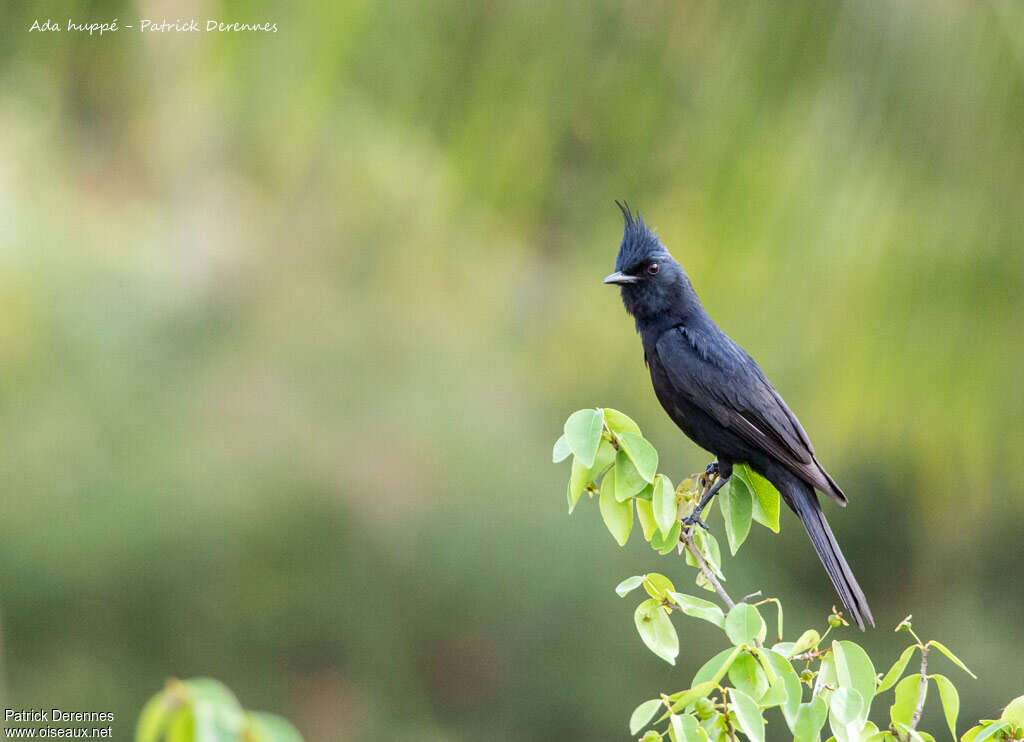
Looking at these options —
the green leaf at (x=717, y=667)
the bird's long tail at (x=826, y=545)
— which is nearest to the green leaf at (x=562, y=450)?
the green leaf at (x=717, y=667)

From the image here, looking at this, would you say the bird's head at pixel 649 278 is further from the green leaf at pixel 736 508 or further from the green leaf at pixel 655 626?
the green leaf at pixel 655 626

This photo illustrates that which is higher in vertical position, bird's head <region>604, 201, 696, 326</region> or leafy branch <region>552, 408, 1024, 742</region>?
bird's head <region>604, 201, 696, 326</region>

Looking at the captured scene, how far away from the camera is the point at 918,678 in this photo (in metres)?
1.59

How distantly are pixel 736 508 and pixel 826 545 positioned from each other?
0.41 metres

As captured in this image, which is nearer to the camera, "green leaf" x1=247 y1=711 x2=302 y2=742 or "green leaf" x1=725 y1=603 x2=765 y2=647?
"green leaf" x1=247 y1=711 x2=302 y2=742

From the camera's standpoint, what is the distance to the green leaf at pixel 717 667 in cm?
151

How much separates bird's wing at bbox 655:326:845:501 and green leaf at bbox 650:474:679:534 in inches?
39.2

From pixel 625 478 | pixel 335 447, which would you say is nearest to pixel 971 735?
pixel 625 478

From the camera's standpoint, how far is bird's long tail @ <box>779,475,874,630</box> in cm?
238

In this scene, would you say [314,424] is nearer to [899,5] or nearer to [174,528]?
[174,528]

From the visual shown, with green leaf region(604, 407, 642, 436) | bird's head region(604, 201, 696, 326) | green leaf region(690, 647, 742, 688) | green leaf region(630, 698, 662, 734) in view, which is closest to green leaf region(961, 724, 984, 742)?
green leaf region(690, 647, 742, 688)

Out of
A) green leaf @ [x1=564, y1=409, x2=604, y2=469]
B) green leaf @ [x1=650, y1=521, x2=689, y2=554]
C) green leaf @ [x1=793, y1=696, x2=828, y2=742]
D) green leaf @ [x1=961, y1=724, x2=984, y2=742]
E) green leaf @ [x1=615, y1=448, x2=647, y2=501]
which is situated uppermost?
green leaf @ [x1=564, y1=409, x2=604, y2=469]

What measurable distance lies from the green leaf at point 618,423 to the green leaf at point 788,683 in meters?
0.46

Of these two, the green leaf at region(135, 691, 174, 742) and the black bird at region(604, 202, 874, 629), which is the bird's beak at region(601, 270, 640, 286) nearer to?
the black bird at region(604, 202, 874, 629)
